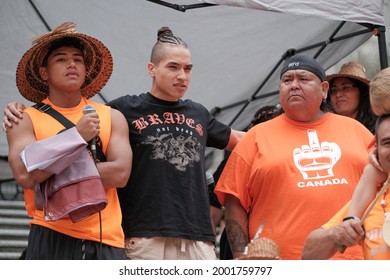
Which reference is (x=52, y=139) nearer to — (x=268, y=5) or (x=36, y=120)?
(x=36, y=120)

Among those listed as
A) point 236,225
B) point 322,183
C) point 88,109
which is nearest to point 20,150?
point 88,109

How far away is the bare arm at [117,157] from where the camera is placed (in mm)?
4629

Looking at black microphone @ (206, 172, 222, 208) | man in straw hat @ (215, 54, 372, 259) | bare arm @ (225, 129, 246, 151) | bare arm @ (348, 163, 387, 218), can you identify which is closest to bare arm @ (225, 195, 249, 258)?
man in straw hat @ (215, 54, 372, 259)

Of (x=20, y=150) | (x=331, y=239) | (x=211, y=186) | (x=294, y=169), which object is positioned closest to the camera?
(x=331, y=239)

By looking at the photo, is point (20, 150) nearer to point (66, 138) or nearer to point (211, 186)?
point (66, 138)

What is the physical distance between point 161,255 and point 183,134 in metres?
0.72

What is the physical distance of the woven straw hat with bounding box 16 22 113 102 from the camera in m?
4.96

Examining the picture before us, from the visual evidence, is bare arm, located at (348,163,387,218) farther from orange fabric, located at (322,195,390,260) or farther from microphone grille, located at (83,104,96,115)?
microphone grille, located at (83,104,96,115)

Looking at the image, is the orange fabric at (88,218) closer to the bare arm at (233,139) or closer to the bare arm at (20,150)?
the bare arm at (20,150)

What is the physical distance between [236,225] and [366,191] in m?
1.38

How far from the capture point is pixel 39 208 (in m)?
4.59

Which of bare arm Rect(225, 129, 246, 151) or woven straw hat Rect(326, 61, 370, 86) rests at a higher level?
woven straw hat Rect(326, 61, 370, 86)

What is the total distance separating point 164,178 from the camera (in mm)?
4938

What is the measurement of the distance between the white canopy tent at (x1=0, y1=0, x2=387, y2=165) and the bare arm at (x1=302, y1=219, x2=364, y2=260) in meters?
2.77
